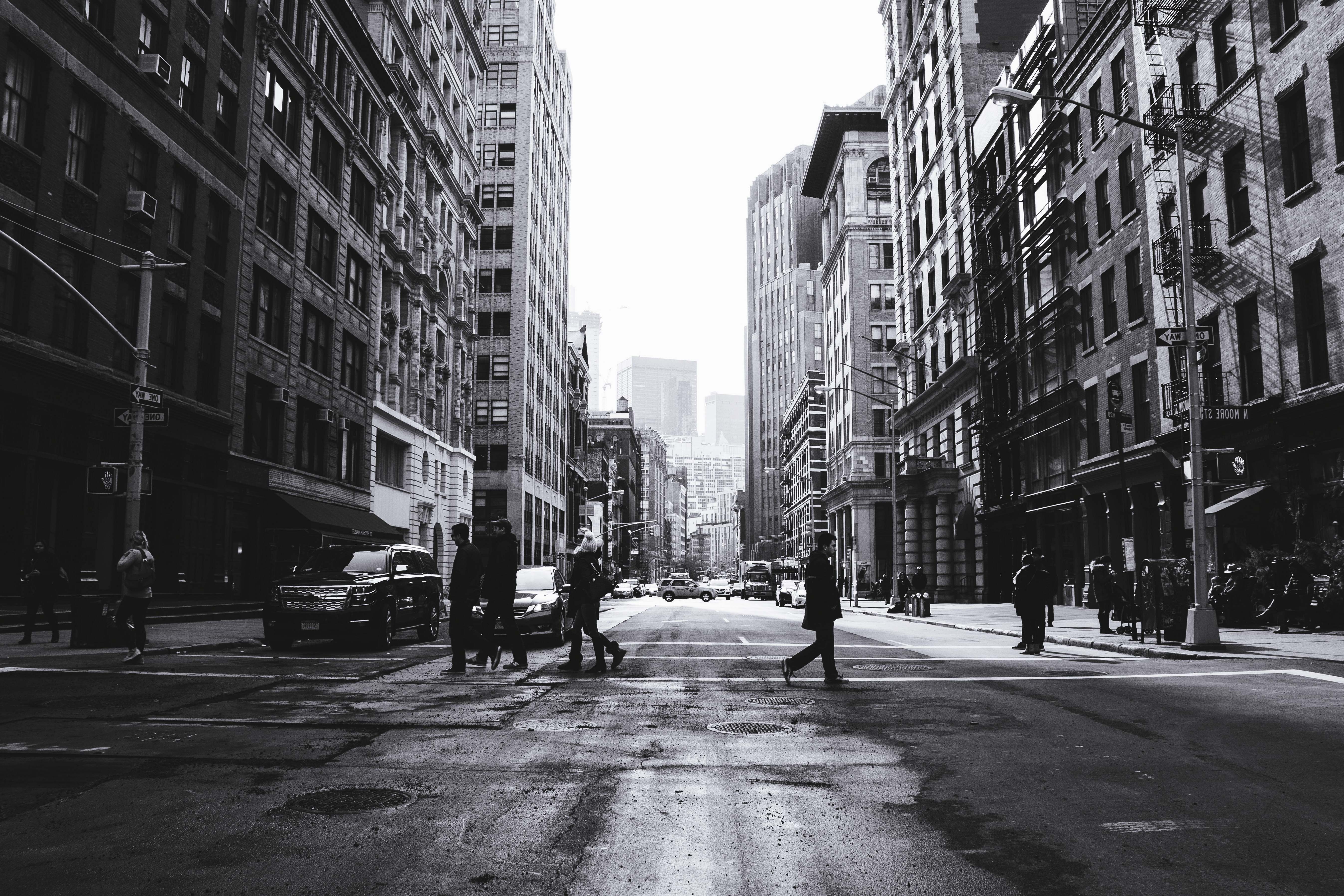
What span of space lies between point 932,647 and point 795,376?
5804 inches

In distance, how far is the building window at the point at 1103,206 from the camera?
108ft

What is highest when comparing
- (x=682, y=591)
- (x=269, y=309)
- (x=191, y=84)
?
(x=191, y=84)

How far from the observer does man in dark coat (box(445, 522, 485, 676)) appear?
1338 centimetres

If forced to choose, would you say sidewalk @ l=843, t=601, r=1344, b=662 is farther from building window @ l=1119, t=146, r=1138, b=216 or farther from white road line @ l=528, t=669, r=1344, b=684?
building window @ l=1119, t=146, r=1138, b=216

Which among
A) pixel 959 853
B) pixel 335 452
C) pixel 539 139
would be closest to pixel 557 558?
pixel 539 139

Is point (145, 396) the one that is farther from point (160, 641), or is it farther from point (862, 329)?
point (862, 329)

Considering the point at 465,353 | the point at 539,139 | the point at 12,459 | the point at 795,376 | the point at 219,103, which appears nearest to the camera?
the point at 12,459

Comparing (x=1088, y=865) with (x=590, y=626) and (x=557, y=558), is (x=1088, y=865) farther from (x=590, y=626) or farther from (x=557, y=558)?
(x=557, y=558)

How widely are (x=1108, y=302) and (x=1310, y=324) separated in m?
11.0

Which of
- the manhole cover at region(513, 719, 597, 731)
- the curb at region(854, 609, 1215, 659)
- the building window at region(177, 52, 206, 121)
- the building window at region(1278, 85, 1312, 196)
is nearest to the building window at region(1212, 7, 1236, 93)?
the building window at region(1278, 85, 1312, 196)

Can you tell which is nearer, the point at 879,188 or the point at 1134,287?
the point at 1134,287

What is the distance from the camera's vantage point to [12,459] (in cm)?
2047

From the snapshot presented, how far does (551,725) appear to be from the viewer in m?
8.74

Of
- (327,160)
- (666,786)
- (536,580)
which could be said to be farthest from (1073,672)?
(327,160)
